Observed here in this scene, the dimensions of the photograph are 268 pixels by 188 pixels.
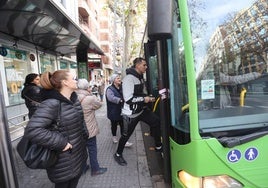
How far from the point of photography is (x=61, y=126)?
2557 mm

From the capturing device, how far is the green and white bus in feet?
6.80

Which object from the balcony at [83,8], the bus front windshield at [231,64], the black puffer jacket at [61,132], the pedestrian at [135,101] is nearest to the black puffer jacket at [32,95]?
the pedestrian at [135,101]

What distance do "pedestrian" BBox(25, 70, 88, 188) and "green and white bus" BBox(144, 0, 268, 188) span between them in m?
1.04

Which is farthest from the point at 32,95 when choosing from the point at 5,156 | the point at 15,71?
the point at 15,71

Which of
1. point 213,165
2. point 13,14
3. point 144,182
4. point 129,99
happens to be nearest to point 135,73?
Result: point 129,99

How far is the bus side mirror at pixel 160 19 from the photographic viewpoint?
2.04m

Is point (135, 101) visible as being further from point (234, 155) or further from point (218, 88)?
point (234, 155)

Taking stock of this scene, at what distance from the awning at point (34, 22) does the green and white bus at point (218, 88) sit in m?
3.43

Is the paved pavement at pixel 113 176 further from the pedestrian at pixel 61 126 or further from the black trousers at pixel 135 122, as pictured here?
the pedestrian at pixel 61 126

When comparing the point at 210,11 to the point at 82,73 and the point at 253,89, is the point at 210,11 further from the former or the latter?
the point at 82,73

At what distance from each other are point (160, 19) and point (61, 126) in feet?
4.66

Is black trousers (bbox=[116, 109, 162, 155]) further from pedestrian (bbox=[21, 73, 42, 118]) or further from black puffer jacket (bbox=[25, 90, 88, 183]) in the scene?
pedestrian (bbox=[21, 73, 42, 118])

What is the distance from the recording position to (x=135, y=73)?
4.39 meters

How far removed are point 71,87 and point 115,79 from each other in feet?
10.4
